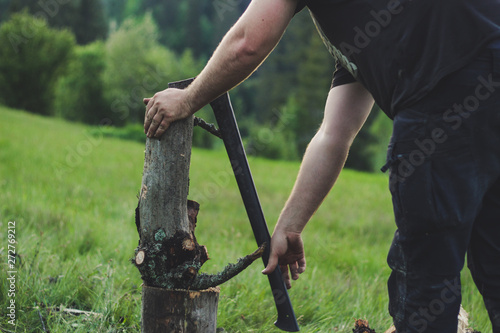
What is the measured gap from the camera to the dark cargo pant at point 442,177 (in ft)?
5.27

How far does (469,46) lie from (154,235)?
145cm

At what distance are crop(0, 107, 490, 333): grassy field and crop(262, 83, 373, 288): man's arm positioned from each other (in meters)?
0.81

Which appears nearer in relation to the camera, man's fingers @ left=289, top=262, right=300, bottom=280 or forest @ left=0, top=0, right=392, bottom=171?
man's fingers @ left=289, top=262, right=300, bottom=280

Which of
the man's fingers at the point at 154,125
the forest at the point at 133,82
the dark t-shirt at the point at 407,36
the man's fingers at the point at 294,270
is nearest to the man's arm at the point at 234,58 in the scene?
the man's fingers at the point at 154,125

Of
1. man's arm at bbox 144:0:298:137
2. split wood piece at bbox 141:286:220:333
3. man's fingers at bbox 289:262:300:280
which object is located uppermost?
man's arm at bbox 144:0:298:137

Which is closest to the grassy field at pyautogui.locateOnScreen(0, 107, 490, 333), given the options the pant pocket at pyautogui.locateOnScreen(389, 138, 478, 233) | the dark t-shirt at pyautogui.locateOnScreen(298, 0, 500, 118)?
the pant pocket at pyautogui.locateOnScreen(389, 138, 478, 233)

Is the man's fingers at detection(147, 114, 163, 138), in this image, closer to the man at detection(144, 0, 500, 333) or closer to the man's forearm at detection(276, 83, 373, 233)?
the man at detection(144, 0, 500, 333)

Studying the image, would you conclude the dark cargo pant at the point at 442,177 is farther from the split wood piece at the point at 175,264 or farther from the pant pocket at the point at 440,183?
the split wood piece at the point at 175,264

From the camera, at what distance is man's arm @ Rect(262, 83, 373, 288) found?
217cm

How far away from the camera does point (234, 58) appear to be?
69.1 inches

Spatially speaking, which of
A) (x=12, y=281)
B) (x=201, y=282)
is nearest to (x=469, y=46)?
(x=201, y=282)

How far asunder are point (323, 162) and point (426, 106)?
0.68 meters

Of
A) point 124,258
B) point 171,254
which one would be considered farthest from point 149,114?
point 124,258

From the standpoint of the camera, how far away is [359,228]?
6438mm
